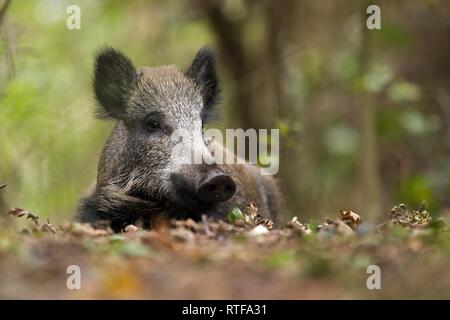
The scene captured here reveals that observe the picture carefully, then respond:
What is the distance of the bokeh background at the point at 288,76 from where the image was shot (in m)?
12.3

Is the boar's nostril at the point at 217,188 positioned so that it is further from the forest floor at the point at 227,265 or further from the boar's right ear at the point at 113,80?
the boar's right ear at the point at 113,80

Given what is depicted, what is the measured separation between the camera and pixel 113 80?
7836 millimetres

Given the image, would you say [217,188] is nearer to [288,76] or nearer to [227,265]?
[227,265]

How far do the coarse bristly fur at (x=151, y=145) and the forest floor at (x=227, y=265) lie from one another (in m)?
1.81

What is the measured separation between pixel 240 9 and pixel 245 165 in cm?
604

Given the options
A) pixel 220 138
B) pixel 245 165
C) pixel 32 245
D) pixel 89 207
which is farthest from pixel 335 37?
pixel 32 245

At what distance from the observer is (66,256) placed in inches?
167

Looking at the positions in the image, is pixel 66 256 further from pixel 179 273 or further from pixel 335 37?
pixel 335 37

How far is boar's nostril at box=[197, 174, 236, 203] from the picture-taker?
6.32 metres

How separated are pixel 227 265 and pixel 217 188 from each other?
7.39 feet

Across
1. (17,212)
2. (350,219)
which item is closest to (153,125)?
(17,212)

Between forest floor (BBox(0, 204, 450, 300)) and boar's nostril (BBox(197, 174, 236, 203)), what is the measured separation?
114cm


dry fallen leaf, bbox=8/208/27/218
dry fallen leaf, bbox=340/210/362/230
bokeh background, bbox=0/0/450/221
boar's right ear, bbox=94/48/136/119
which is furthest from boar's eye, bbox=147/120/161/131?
bokeh background, bbox=0/0/450/221
